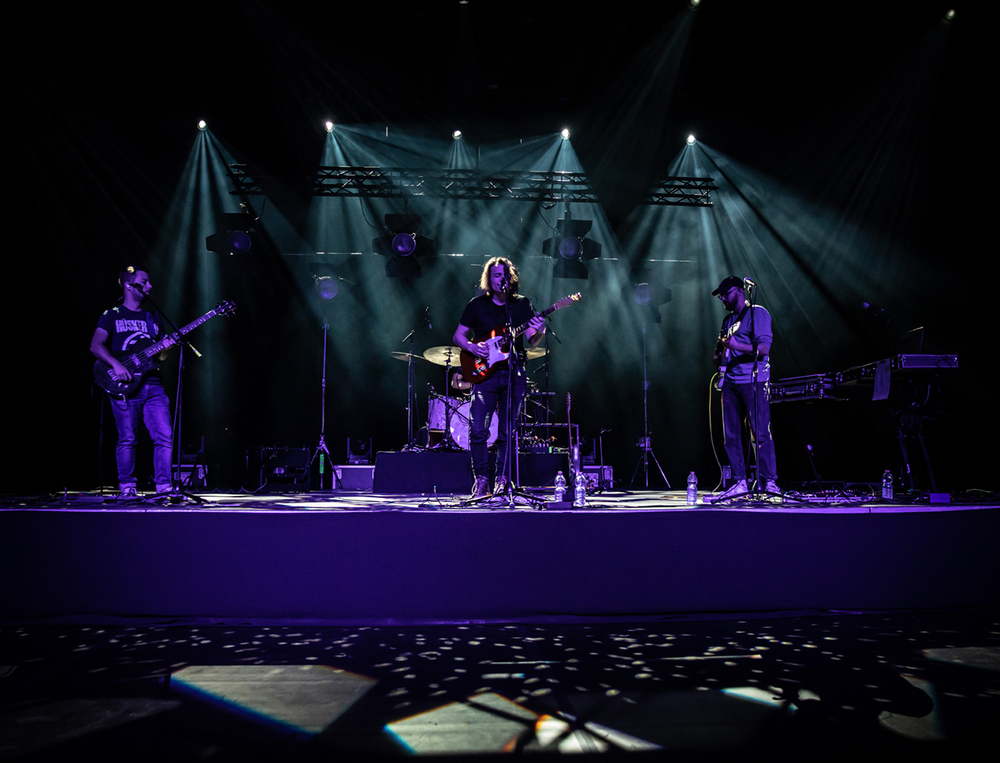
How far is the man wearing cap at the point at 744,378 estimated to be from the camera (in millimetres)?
4648

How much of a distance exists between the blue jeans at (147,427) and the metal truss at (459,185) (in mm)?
4832

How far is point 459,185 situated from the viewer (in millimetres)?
8719

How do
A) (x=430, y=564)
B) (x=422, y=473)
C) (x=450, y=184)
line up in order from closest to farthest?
(x=430, y=564), (x=422, y=473), (x=450, y=184)

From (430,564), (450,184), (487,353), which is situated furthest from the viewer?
(450,184)

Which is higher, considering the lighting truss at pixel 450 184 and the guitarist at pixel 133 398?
the lighting truss at pixel 450 184

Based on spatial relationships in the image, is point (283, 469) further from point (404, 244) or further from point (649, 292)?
point (649, 292)

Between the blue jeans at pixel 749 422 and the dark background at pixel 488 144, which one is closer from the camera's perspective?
the blue jeans at pixel 749 422

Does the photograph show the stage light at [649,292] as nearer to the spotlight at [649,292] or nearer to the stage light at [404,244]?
the spotlight at [649,292]

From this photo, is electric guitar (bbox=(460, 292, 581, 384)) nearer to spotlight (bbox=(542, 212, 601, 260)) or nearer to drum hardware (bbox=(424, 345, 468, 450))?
drum hardware (bbox=(424, 345, 468, 450))

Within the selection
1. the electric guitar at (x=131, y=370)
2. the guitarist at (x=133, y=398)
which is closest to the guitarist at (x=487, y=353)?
the electric guitar at (x=131, y=370)

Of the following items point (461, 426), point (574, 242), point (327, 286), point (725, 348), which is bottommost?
point (461, 426)

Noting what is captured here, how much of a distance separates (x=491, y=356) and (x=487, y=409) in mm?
429

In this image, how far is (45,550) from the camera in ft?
10.8

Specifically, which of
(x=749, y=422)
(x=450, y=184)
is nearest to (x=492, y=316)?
(x=749, y=422)
